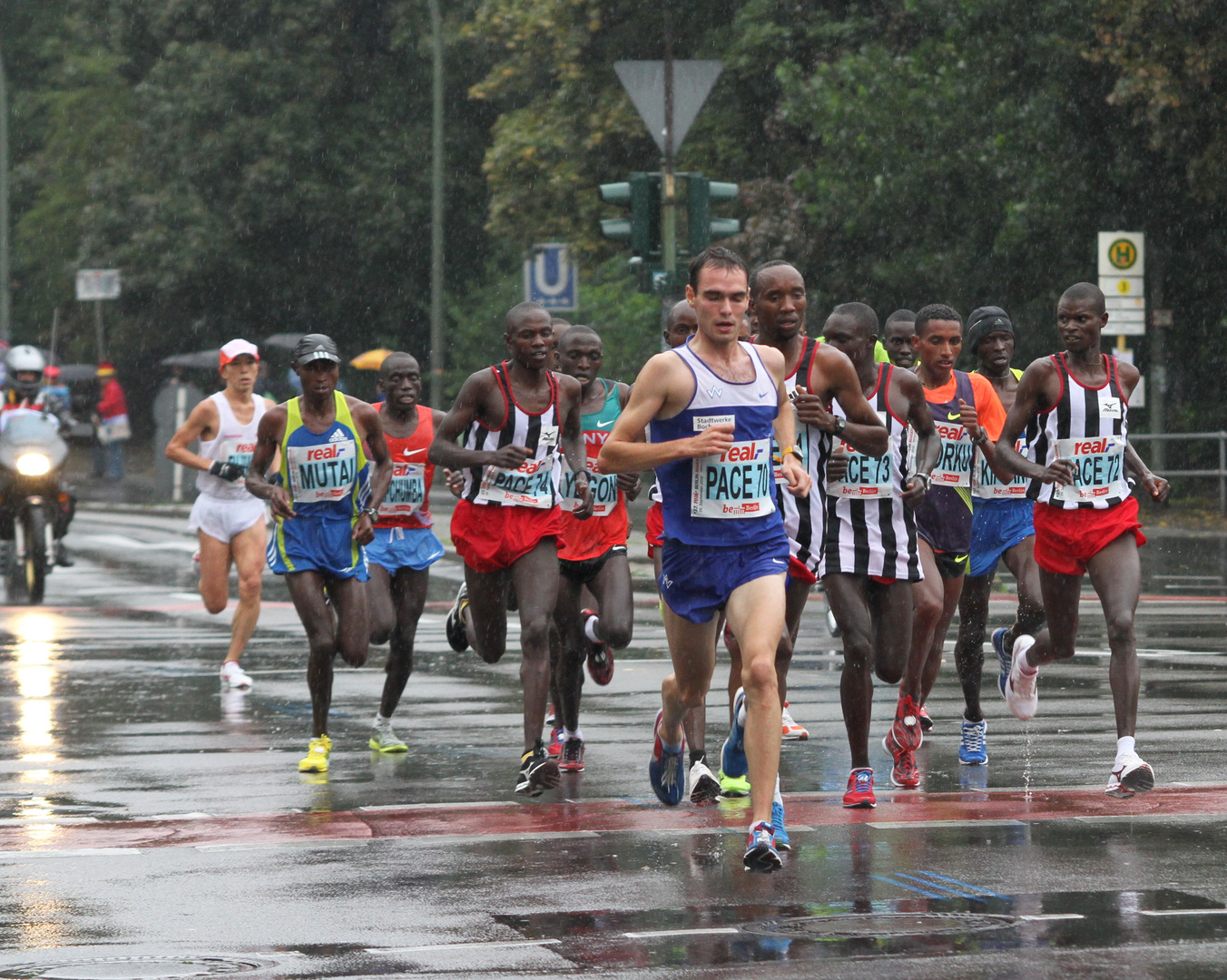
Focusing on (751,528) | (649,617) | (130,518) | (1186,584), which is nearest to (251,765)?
(751,528)

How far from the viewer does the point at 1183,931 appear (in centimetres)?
625

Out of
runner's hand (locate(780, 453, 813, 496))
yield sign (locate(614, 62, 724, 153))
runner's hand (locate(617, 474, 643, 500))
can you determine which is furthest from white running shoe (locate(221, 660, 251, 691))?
yield sign (locate(614, 62, 724, 153))

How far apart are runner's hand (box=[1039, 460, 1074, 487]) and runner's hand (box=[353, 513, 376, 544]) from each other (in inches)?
122

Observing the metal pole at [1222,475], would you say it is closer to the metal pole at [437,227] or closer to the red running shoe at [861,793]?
the metal pole at [437,227]

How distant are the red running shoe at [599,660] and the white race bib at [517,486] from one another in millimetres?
1300

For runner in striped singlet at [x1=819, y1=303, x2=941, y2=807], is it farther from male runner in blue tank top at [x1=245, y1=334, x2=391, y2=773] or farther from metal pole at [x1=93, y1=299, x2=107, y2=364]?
metal pole at [x1=93, y1=299, x2=107, y2=364]

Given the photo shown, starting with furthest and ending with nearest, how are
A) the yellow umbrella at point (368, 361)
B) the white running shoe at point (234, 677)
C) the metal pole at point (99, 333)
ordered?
the yellow umbrella at point (368, 361) < the metal pole at point (99, 333) < the white running shoe at point (234, 677)

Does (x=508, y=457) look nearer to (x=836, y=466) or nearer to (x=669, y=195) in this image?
(x=836, y=466)

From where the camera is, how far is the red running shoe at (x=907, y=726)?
923 cm

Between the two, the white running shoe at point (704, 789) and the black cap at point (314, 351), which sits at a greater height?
the black cap at point (314, 351)

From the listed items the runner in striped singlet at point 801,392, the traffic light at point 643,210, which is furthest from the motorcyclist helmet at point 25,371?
the runner in striped singlet at point 801,392

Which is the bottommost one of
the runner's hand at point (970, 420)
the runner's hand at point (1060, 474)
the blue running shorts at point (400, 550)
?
the blue running shorts at point (400, 550)

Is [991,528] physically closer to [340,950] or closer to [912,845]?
[912,845]

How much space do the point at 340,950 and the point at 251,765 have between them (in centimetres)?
401
